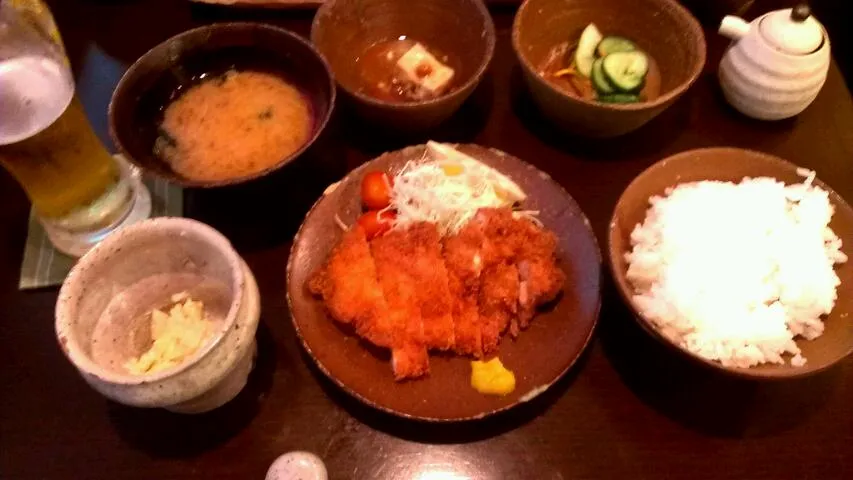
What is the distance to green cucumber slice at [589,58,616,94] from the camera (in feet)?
6.27

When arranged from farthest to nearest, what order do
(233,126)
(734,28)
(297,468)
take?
(734,28) → (233,126) → (297,468)

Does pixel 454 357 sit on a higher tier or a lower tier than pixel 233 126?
lower

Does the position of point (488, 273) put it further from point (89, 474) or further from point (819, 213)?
point (89, 474)

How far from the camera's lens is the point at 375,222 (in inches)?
65.1

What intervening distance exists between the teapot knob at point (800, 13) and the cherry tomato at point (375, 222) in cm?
117

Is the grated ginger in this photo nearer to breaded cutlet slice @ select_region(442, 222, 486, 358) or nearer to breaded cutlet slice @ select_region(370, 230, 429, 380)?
breaded cutlet slice @ select_region(370, 230, 429, 380)

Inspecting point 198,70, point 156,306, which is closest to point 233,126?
point 198,70

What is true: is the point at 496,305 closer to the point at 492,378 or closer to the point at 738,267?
the point at 492,378

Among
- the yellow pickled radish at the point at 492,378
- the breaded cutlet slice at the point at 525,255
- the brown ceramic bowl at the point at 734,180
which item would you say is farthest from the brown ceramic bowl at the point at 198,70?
the brown ceramic bowl at the point at 734,180

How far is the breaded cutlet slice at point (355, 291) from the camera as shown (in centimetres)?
147

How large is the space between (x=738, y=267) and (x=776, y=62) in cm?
61

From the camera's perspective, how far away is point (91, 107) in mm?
1963

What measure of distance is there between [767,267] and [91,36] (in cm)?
200

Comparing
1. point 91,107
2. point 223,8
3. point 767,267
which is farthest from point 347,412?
point 223,8
